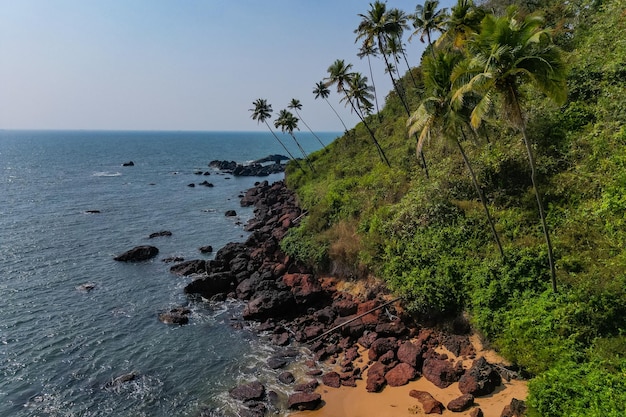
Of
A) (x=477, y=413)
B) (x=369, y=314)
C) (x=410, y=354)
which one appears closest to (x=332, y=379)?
(x=410, y=354)

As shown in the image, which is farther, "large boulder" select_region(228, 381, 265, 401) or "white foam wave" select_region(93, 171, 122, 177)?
"white foam wave" select_region(93, 171, 122, 177)

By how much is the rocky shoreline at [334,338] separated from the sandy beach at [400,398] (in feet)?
0.92

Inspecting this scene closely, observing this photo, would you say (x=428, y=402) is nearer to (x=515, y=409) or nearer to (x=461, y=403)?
(x=461, y=403)

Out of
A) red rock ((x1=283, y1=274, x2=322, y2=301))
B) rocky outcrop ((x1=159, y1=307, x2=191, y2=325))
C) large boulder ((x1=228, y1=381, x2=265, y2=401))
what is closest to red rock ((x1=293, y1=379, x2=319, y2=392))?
large boulder ((x1=228, y1=381, x2=265, y2=401))

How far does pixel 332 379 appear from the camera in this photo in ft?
70.0

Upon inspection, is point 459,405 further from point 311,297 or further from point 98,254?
point 98,254

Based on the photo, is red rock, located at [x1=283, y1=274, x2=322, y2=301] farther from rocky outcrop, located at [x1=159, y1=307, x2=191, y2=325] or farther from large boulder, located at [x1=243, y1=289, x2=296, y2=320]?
rocky outcrop, located at [x1=159, y1=307, x2=191, y2=325]

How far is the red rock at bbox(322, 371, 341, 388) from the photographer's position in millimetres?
21031

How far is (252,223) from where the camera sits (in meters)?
56.7

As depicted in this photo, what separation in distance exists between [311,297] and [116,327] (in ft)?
49.1

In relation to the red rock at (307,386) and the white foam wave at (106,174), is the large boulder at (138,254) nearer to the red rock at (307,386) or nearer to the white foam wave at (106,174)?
the red rock at (307,386)

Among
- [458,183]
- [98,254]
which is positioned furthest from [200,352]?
[98,254]

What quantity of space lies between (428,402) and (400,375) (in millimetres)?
2551

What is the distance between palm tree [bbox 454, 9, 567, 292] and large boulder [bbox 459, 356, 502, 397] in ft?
38.3
